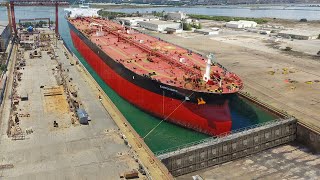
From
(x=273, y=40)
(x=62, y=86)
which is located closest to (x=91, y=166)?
(x=62, y=86)

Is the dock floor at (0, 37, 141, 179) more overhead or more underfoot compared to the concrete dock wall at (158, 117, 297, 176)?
more overhead

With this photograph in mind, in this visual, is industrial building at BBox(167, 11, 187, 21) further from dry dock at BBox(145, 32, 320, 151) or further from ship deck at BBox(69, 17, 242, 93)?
ship deck at BBox(69, 17, 242, 93)

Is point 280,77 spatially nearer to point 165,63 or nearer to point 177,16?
point 165,63

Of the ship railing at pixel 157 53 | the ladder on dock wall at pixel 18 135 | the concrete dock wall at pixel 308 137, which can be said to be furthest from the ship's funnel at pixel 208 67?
the ladder on dock wall at pixel 18 135

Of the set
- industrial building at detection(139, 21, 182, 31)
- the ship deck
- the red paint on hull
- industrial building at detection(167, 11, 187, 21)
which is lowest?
the red paint on hull

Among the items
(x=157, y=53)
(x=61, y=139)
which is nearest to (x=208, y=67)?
(x=157, y=53)

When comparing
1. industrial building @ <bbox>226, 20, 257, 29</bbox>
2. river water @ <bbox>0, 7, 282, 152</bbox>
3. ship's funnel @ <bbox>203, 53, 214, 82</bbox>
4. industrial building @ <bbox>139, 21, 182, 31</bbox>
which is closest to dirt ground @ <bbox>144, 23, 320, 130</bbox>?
river water @ <bbox>0, 7, 282, 152</bbox>

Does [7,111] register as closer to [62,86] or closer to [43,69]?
[62,86]
